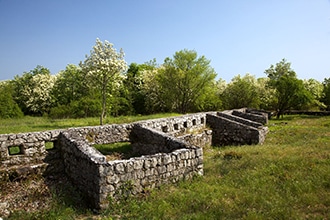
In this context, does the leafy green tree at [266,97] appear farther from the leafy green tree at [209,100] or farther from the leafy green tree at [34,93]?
the leafy green tree at [34,93]

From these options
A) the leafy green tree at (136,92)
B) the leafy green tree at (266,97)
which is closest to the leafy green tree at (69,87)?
the leafy green tree at (136,92)

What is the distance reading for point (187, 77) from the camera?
1382 inches

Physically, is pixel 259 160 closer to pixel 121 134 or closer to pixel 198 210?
pixel 198 210

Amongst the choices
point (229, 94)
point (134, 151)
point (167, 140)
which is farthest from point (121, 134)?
point (229, 94)

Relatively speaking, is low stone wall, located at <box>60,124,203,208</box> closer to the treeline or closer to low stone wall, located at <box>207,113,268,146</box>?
low stone wall, located at <box>207,113,268,146</box>

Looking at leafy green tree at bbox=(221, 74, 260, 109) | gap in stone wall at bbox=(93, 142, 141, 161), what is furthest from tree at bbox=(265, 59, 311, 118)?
gap in stone wall at bbox=(93, 142, 141, 161)

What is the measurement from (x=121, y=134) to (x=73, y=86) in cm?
3526

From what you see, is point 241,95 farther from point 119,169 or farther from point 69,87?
point 119,169

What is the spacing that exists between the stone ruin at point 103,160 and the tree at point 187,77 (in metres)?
20.6

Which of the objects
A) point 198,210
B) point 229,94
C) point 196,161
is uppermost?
point 229,94

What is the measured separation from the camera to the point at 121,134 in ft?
42.4

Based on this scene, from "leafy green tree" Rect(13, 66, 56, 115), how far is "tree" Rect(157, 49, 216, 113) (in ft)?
74.0

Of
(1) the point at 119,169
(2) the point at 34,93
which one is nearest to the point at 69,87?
(2) the point at 34,93

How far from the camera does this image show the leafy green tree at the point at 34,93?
44.9 meters
